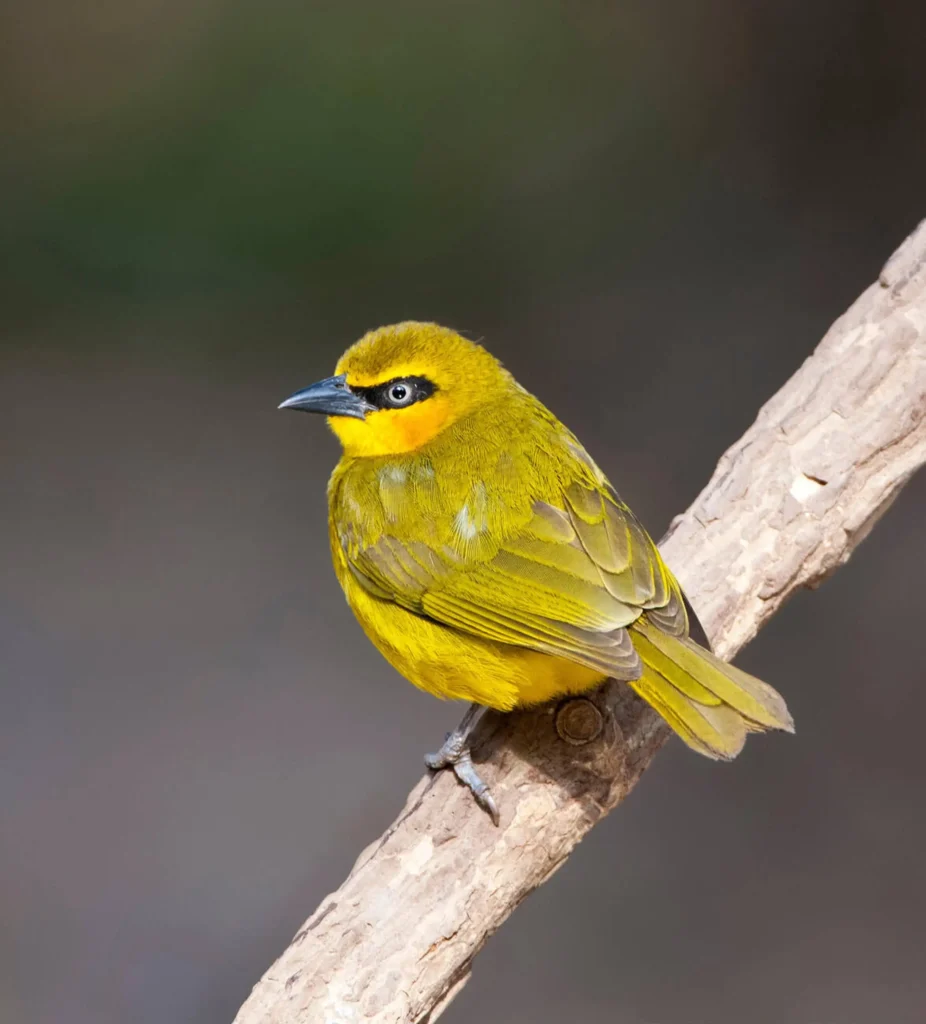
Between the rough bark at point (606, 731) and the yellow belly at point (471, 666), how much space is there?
0.41 ft

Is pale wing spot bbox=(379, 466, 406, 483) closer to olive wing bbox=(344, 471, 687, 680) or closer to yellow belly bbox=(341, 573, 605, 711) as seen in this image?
olive wing bbox=(344, 471, 687, 680)

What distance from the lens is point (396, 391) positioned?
10.7 feet

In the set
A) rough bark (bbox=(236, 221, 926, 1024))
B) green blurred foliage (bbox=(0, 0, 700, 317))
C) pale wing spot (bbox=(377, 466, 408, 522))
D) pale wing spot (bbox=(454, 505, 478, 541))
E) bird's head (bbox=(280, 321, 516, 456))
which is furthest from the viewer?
green blurred foliage (bbox=(0, 0, 700, 317))

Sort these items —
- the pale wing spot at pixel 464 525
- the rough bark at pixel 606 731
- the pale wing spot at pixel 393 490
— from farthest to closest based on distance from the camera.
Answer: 1. the pale wing spot at pixel 393 490
2. the pale wing spot at pixel 464 525
3. the rough bark at pixel 606 731

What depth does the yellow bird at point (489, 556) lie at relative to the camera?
266cm

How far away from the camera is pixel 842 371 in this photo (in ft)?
10.9

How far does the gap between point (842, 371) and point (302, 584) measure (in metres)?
3.56

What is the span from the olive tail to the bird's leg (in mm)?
408

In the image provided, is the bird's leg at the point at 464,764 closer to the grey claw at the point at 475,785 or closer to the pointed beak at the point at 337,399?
the grey claw at the point at 475,785

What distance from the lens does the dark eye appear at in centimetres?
325

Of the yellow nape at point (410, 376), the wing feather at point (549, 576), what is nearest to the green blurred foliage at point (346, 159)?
the yellow nape at point (410, 376)

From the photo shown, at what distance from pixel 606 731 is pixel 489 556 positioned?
479mm

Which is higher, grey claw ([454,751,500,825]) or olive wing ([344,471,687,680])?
olive wing ([344,471,687,680])

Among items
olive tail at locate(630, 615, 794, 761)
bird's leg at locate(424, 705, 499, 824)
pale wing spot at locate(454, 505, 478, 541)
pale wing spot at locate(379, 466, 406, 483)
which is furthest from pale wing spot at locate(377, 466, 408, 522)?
olive tail at locate(630, 615, 794, 761)
